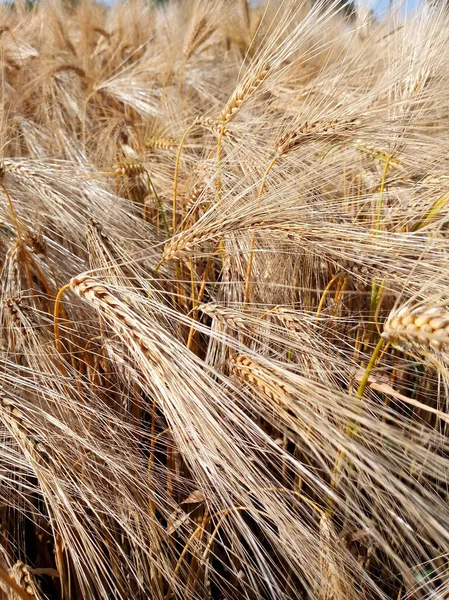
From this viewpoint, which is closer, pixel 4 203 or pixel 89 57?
pixel 4 203

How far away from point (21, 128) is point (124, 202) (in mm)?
776

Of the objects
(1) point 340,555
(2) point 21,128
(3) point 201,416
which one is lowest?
(1) point 340,555

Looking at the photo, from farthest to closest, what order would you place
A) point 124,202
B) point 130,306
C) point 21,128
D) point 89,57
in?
1. point 89,57
2. point 21,128
3. point 124,202
4. point 130,306

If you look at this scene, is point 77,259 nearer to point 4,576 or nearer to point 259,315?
point 259,315

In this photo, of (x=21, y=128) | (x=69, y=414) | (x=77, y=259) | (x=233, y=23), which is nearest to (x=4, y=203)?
(x=77, y=259)

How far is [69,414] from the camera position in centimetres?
85

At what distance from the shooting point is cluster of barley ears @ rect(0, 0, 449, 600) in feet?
2.16

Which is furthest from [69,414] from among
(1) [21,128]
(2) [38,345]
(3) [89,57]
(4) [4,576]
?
(3) [89,57]

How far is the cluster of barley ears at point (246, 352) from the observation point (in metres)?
0.66

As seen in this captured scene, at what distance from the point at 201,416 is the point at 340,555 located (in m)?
0.33

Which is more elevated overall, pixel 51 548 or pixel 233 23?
pixel 233 23

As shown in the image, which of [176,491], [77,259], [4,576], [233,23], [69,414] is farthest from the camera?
[233,23]

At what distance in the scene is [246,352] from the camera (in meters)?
0.71

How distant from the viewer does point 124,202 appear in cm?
135
